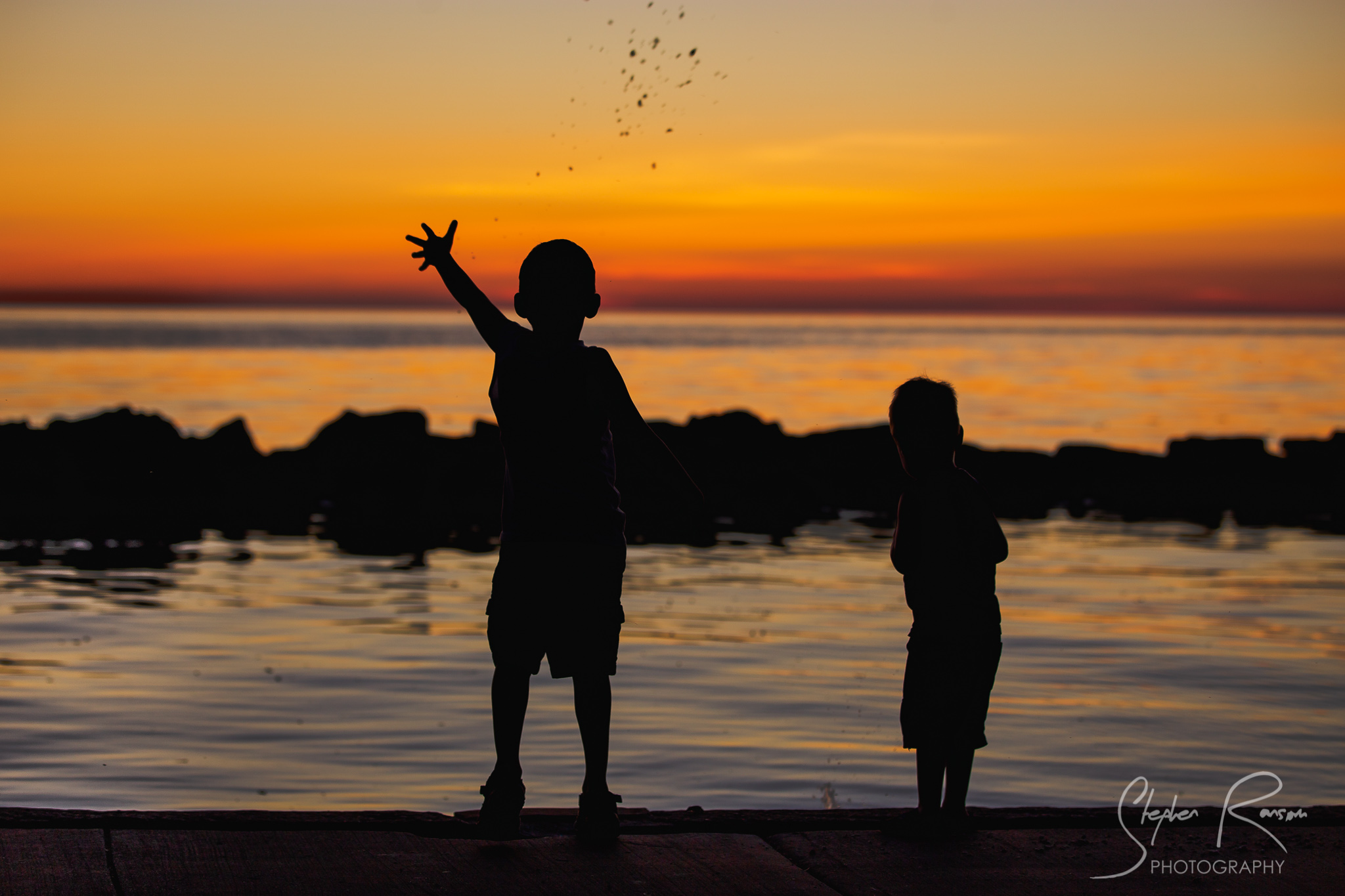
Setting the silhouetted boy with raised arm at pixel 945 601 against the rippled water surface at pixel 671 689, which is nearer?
the silhouetted boy with raised arm at pixel 945 601

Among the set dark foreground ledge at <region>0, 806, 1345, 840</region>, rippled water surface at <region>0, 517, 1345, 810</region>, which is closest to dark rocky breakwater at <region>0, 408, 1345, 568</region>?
rippled water surface at <region>0, 517, 1345, 810</region>

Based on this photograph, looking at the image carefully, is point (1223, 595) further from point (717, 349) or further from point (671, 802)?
point (717, 349)

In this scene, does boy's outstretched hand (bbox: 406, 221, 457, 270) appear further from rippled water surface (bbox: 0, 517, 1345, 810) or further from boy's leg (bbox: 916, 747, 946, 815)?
rippled water surface (bbox: 0, 517, 1345, 810)

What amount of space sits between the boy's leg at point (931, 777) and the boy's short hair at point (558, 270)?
2019 millimetres

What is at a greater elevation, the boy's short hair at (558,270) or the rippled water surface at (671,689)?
the boy's short hair at (558,270)

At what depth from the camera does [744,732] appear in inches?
373

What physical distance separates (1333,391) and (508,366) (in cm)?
6371

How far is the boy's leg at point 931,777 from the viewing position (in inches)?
191

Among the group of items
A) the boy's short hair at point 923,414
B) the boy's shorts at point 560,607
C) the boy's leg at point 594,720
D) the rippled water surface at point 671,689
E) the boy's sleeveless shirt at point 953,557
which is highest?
the boy's short hair at point 923,414

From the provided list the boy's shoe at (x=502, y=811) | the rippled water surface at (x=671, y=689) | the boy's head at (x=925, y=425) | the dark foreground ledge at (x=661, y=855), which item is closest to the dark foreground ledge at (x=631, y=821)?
the dark foreground ledge at (x=661, y=855)

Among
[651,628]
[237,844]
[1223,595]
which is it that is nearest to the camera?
[237,844]

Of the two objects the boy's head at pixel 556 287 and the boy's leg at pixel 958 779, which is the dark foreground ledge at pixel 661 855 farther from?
the boy's head at pixel 556 287

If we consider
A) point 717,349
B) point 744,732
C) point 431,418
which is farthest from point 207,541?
point 717,349

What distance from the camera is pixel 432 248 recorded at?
482 centimetres
